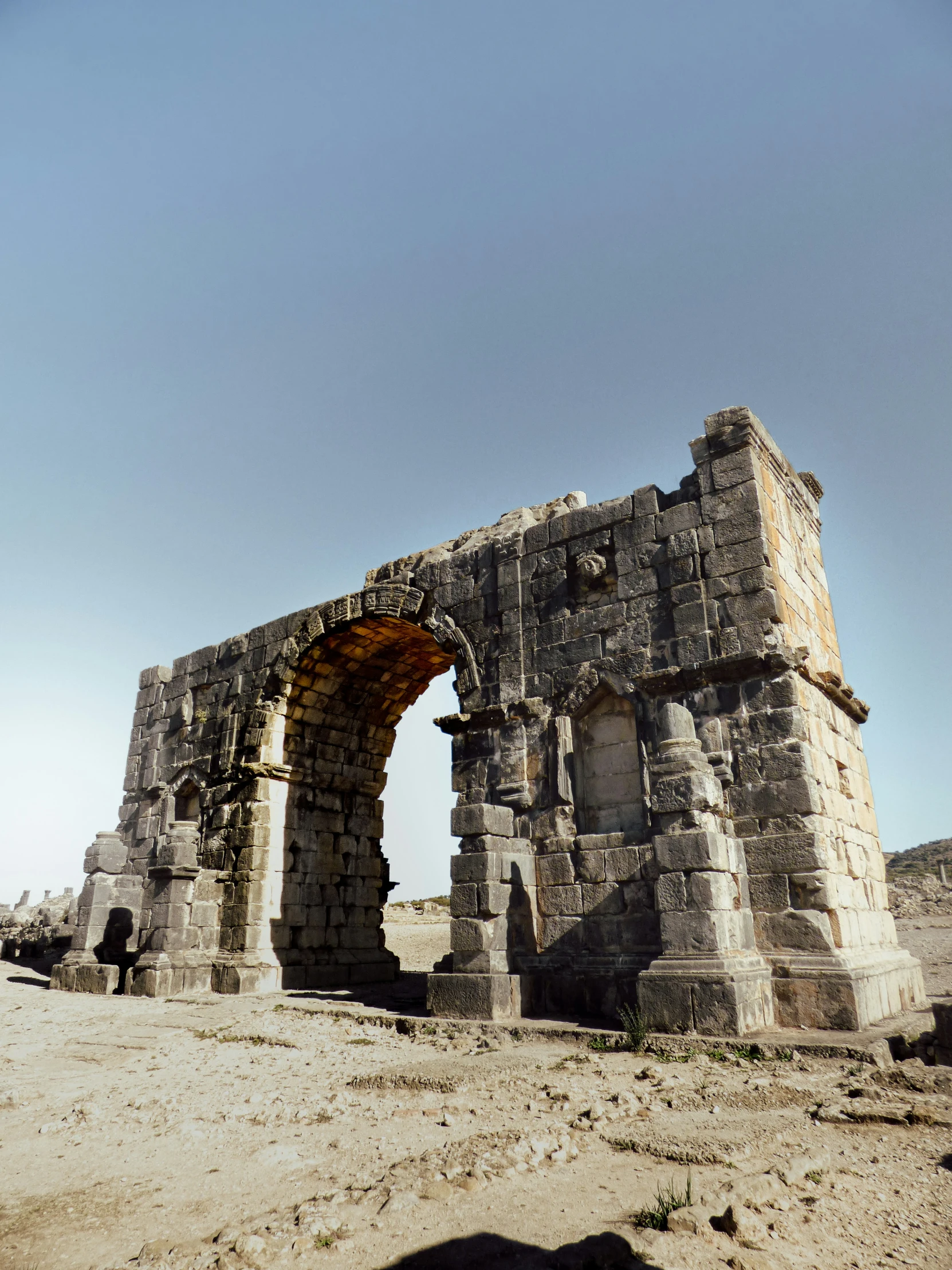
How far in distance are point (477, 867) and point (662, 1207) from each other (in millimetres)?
5291

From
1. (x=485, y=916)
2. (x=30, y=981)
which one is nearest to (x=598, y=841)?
(x=485, y=916)

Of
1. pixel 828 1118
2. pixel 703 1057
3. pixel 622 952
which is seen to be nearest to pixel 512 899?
pixel 622 952

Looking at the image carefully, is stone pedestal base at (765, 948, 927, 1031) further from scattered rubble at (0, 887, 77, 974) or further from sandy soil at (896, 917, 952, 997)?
scattered rubble at (0, 887, 77, 974)

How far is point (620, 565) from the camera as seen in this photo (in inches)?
372

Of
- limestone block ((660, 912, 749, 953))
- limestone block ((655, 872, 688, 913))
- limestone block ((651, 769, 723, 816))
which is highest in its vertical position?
limestone block ((651, 769, 723, 816))

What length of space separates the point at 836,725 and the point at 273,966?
27.1ft

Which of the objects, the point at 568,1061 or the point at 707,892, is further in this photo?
the point at 707,892

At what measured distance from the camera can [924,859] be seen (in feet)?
136

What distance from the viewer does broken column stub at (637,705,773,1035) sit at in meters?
6.58

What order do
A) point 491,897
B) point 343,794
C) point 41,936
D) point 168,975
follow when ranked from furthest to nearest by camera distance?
point 41,936, point 343,794, point 168,975, point 491,897

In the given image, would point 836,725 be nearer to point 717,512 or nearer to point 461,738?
point 717,512

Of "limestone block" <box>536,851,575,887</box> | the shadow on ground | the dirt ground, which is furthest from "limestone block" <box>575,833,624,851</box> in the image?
the shadow on ground

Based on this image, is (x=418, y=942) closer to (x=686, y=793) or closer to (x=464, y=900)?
(x=464, y=900)

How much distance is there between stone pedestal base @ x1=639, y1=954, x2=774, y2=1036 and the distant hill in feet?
103
